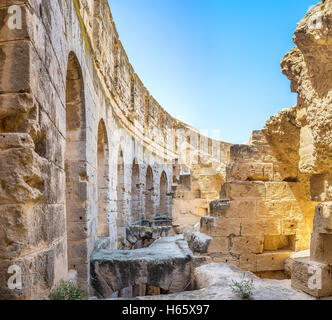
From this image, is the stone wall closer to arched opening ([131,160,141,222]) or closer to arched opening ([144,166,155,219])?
arched opening ([131,160,141,222])

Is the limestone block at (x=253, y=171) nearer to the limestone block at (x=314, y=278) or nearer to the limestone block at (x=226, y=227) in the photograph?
the limestone block at (x=226, y=227)

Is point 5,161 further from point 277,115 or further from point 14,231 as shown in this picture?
point 277,115

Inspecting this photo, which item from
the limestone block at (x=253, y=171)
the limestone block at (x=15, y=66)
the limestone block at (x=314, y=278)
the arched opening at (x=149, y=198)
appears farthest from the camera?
the arched opening at (x=149, y=198)

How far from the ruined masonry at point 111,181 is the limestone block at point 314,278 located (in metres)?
0.01

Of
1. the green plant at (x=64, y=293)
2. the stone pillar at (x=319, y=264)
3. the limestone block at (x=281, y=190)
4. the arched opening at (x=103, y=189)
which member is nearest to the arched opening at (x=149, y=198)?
the arched opening at (x=103, y=189)

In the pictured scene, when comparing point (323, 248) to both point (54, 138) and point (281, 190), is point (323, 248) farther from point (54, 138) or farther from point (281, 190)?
point (54, 138)

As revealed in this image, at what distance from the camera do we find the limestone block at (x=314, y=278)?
267 centimetres

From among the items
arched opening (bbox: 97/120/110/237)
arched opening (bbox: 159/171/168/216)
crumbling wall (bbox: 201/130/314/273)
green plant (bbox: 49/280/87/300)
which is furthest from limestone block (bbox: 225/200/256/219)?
arched opening (bbox: 159/171/168/216)

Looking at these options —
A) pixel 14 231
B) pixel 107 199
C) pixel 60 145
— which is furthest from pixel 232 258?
pixel 14 231

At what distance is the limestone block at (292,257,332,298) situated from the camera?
8.76 feet

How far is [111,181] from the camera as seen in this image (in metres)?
6.85

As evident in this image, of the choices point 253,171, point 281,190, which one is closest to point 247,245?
point 281,190

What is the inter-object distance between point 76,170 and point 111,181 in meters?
2.45

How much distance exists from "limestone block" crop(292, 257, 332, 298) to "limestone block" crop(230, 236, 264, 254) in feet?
6.29
